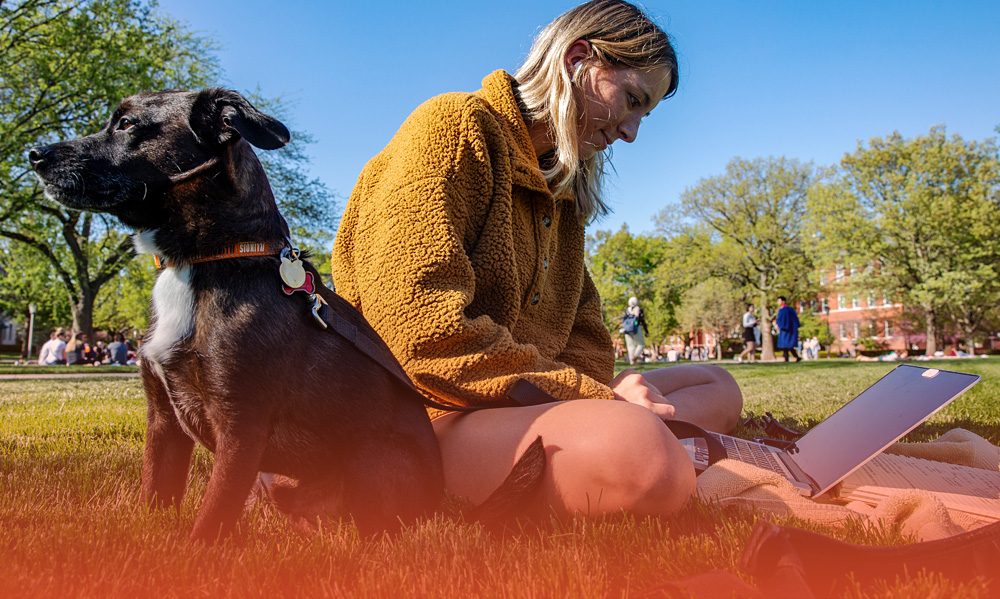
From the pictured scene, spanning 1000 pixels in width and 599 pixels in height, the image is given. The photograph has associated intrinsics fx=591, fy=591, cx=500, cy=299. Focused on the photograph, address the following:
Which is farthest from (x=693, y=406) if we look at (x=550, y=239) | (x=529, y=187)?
(x=529, y=187)

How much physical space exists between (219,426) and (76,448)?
2593 millimetres

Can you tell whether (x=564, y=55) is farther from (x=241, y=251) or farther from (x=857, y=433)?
(x=857, y=433)

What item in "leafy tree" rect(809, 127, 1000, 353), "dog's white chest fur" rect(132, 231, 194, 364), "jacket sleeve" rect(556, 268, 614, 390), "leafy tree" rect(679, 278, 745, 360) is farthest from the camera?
"leafy tree" rect(679, 278, 745, 360)

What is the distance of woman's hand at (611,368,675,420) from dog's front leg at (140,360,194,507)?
157cm

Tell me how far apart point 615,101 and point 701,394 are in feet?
5.62

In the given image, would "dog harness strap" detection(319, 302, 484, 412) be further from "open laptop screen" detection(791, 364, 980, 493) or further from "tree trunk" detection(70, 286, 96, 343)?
"tree trunk" detection(70, 286, 96, 343)

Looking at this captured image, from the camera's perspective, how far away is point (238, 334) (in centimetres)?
163

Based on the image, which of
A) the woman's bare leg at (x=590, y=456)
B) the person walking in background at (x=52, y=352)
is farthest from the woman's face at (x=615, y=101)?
the person walking in background at (x=52, y=352)

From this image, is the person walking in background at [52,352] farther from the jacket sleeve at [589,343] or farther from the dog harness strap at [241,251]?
the dog harness strap at [241,251]

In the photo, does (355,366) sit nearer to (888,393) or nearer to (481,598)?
(481,598)

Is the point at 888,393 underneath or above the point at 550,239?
underneath

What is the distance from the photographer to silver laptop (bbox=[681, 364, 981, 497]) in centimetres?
217

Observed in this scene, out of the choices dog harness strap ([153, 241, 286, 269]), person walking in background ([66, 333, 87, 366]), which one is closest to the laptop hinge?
dog harness strap ([153, 241, 286, 269])

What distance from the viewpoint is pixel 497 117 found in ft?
8.41
